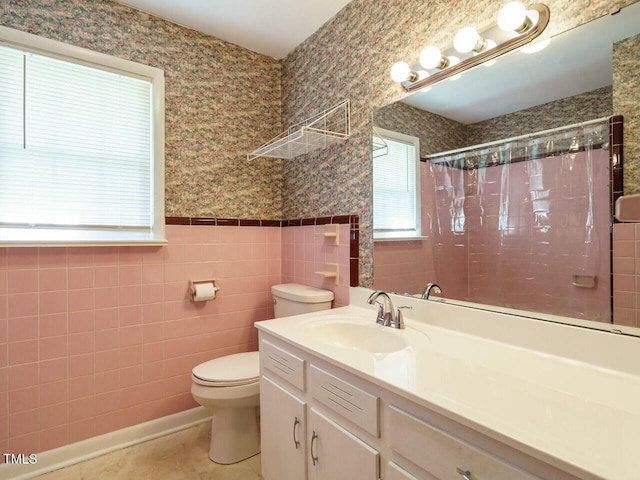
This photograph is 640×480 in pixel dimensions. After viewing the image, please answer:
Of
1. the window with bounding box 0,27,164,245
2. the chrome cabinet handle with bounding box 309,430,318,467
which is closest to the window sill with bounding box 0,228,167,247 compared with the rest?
the window with bounding box 0,27,164,245

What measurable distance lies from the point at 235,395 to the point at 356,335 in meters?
0.72

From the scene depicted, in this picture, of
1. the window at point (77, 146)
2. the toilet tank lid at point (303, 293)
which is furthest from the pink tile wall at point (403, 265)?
the window at point (77, 146)

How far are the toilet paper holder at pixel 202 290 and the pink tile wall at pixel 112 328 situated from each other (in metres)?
0.04

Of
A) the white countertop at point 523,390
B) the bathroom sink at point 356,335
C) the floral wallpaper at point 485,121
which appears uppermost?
the floral wallpaper at point 485,121

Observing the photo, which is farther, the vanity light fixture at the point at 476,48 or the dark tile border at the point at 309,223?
the dark tile border at the point at 309,223

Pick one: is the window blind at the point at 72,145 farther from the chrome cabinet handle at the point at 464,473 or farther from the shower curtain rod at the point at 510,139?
the chrome cabinet handle at the point at 464,473

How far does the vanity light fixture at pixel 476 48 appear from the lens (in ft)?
3.83

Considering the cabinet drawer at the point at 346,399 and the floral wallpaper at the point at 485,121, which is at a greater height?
the floral wallpaper at the point at 485,121

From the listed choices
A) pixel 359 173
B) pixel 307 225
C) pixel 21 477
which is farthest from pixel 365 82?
pixel 21 477

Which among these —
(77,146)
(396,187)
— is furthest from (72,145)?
(396,187)

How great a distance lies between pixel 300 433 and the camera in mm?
1308

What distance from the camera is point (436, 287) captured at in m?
1.50

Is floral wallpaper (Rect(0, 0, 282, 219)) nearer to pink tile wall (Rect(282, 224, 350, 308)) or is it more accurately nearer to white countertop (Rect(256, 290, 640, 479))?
pink tile wall (Rect(282, 224, 350, 308))

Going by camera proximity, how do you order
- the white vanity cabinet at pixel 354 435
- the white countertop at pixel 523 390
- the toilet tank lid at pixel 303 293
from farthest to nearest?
the toilet tank lid at pixel 303 293 < the white vanity cabinet at pixel 354 435 < the white countertop at pixel 523 390
